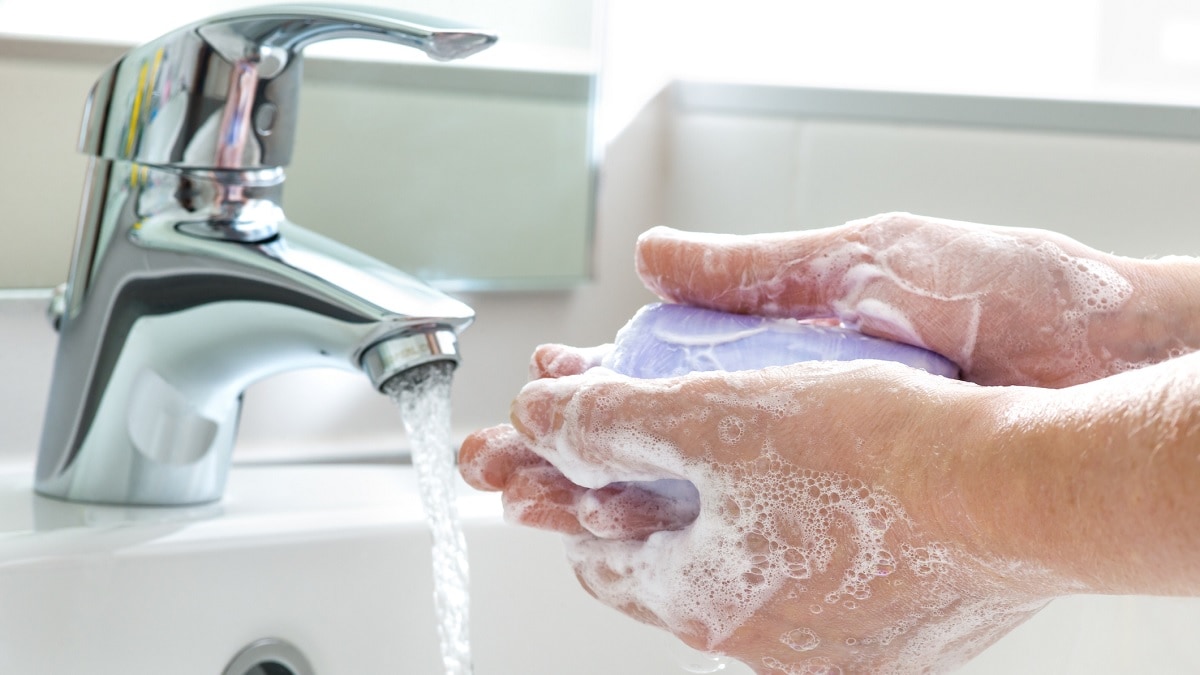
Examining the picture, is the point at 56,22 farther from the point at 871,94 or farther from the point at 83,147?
the point at 871,94

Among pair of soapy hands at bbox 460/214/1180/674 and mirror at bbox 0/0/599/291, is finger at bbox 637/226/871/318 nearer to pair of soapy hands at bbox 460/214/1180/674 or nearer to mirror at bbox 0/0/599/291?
pair of soapy hands at bbox 460/214/1180/674

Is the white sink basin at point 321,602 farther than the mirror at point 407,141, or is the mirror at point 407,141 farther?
the mirror at point 407,141

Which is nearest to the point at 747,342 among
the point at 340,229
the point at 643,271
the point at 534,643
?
the point at 643,271

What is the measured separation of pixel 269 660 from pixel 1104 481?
0.41m

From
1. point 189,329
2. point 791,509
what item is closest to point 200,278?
point 189,329

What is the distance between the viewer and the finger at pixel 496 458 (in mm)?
426

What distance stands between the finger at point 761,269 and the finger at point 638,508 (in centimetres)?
8

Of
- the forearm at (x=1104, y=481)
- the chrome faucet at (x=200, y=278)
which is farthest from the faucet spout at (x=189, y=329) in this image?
the forearm at (x=1104, y=481)

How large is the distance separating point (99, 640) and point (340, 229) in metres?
0.29

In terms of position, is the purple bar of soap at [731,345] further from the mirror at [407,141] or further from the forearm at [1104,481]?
the mirror at [407,141]

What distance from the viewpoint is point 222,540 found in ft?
1.86

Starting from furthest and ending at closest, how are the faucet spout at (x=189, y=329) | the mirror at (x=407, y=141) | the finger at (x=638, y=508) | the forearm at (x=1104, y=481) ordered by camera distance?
1. the mirror at (x=407, y=141)
2. the faucet spout at (x=189, y=329)
3. the finger at (x=638, y=508)
4. the forearm at (x=1104, y=481)

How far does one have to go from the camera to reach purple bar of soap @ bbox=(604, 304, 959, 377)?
43cm

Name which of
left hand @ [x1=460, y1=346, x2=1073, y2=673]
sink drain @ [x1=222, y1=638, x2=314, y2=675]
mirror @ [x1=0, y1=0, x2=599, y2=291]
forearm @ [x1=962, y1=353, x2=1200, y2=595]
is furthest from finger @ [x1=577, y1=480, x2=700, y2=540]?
mirror @ [x1=0, y1=0, x2=599, y2=291]
